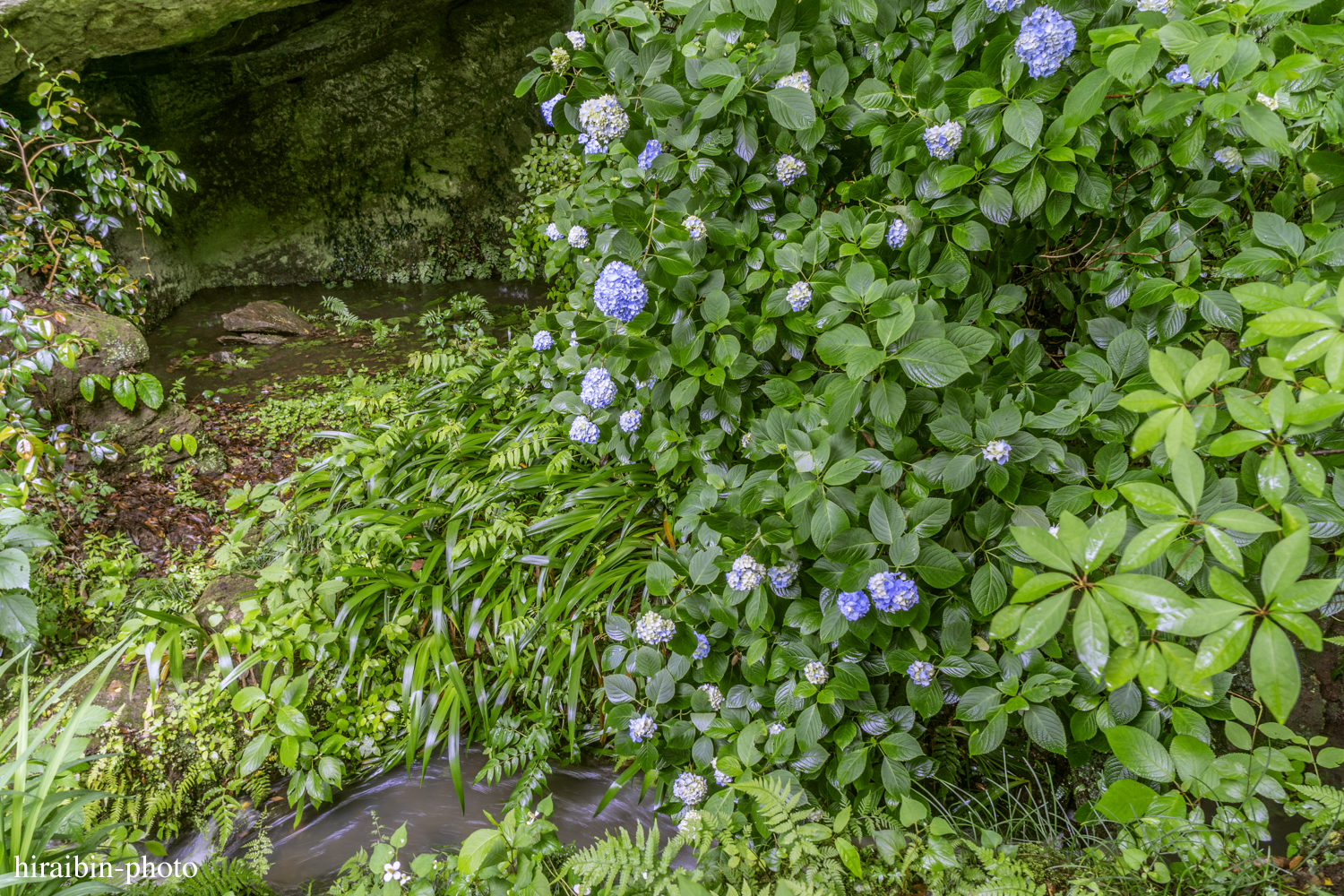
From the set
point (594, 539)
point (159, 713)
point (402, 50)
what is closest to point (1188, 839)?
point (594, 539)

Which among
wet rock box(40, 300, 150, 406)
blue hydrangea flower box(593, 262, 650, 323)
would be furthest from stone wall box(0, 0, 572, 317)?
blue hydrangea flower box(593, 262, 650, 323)

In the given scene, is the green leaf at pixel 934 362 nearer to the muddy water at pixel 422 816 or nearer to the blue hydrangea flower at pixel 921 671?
the blue hydrangea flower at pixel 921 671

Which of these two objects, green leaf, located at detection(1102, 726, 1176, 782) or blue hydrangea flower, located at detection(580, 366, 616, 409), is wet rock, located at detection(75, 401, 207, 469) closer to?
blue hydrangea flower, located at detection(580, 366, 616, 409)

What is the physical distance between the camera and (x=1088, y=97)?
1059 millimetres

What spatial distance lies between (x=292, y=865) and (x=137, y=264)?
525cm

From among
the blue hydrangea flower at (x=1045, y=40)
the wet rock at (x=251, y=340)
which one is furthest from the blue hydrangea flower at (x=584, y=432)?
the wet rock at (x=251, y=340)

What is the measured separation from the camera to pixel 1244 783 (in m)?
1.11

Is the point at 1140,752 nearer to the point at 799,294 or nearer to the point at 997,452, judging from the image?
the point at 997,452

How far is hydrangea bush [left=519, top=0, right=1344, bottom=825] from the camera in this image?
103 cm

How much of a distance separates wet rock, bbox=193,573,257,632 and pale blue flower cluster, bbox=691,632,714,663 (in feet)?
5.73

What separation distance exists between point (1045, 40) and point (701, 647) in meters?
1.43

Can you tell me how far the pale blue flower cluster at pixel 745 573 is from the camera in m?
1.33

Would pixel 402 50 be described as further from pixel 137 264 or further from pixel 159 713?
pixel 159 713

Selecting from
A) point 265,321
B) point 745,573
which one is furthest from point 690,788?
point 265,321
